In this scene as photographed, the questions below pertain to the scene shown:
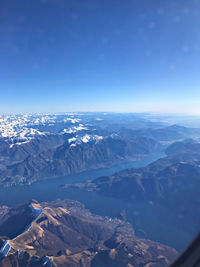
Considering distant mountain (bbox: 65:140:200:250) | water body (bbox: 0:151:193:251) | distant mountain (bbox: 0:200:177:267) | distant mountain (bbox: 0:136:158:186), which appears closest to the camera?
distant mountain (bbox: 0:200:177:267)

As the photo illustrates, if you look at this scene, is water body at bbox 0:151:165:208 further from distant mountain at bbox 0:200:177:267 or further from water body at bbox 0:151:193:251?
distant mountain at bbox 0:200:177:267

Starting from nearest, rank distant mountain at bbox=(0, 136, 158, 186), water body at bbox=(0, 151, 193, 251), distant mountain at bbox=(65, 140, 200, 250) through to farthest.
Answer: water body at bbox=(0, 151, 193, 251) → distant mountain at bbox=(65, 140, 200, 250) → distant mountain at bbox=(0, 136, 158, 186)

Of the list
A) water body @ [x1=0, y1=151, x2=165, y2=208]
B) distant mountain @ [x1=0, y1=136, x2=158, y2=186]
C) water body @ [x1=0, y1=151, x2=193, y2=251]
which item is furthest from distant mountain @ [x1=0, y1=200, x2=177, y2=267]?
distant mountain @ [x1=0, y1=136, x2=158, y2=186]

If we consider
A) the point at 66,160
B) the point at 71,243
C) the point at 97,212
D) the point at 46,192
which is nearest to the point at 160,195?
the point at 97,212

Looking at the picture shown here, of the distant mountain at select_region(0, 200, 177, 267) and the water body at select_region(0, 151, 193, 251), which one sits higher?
the distant mountain at select_region(0, 200, 177, 267)

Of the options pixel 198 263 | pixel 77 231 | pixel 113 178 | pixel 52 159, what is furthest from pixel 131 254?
pixel 52 159

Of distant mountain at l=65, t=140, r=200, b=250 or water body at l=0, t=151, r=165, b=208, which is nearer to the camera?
distant mountain at l=65, t=140, r=200, b=250

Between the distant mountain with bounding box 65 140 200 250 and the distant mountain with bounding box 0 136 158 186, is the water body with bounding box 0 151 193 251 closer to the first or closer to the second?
the distant mountain with bounding box 65 140 200 250

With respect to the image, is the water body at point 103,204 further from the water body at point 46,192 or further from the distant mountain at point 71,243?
the distant mountain at point 71,243

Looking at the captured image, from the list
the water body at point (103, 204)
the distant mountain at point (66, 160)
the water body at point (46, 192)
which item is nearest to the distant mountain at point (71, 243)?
the water body at point (103, 204)
